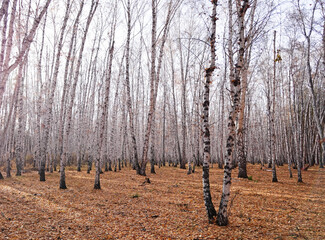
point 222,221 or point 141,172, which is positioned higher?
point 222,221

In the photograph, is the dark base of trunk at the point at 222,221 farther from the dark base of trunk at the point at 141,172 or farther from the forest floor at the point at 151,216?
the dark base of trunk at the point at 141,172

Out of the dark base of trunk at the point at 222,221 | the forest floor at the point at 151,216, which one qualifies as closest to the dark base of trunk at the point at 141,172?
the forest floor at the point at 151,216

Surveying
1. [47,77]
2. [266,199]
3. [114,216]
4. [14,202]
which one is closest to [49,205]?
[14,202]

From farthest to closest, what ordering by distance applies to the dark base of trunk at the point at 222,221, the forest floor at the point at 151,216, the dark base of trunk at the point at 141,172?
1. the dark base of trunk at the point at 141,172
2. the dark base of trunk at the point at 222,221
3. the forest floor at the point at 151,216

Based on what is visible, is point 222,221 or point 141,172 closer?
point 222,221

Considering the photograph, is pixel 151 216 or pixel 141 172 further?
pixel 141 172

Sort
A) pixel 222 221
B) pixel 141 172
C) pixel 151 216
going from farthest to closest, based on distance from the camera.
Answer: pixel 141 172 < pixel 151 216 < pixel 222 221

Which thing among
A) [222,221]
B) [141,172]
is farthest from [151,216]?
[141,172]

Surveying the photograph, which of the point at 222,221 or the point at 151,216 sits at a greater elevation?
the point at 222,221

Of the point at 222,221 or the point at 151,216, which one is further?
the point at 151,216

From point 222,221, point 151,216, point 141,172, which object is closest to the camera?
point 222,221

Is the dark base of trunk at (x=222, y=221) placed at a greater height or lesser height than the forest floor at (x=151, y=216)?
greater

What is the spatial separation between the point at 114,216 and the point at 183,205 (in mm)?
2128

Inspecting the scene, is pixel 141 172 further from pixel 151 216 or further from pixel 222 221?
pixel 222 221
